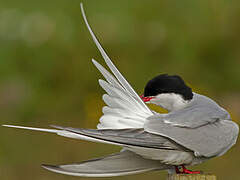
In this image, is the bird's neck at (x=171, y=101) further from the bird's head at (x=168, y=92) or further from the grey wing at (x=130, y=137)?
the grey wing at (x=130, y=137)

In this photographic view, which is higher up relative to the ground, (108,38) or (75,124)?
(108,38)

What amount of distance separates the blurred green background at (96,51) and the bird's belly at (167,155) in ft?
12.1

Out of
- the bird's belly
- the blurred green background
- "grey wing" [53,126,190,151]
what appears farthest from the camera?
the blurred green background

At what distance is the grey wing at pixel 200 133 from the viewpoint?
6.60 feet

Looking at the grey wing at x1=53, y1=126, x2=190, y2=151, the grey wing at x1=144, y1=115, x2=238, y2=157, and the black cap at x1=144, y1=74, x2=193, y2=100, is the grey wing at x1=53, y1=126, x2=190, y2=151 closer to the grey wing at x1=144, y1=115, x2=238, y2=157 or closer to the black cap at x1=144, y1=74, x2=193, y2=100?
the grey wing at x1=144, y1=115, x2=238, y2=157

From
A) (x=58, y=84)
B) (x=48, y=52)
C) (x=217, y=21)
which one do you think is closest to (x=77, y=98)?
(x=58, y=84)

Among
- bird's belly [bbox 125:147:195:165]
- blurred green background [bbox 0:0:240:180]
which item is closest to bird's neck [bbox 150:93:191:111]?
bird's belly [bbox 125:147:195:165]

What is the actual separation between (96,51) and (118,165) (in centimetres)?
407

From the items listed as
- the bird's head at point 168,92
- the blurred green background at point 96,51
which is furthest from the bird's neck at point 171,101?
the blurred green background at point 96,51

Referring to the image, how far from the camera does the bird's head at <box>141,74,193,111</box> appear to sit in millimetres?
2135

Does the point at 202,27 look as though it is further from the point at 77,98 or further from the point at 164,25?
the point at 77,98

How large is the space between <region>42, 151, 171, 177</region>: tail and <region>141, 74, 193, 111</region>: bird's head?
23 cm

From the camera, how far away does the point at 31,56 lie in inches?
253

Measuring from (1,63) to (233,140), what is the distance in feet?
15.4
